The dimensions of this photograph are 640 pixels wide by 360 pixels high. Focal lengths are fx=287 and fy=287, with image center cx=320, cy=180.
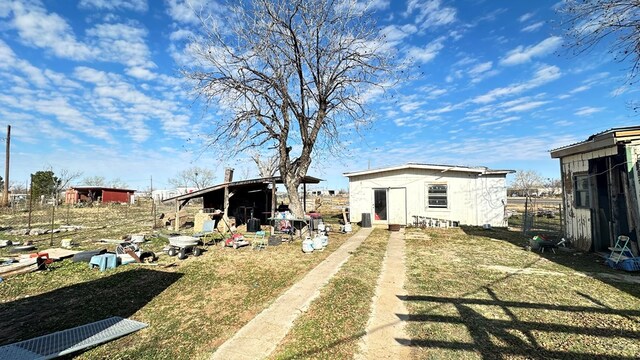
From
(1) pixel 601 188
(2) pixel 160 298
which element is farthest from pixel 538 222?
(2) pixel 160 298

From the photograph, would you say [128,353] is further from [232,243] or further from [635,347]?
[232,243]

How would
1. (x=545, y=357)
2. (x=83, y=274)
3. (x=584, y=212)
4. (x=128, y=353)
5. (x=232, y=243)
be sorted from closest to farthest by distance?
(x=545, y=357) < (x=128, y=353) < (x=83, y=274) < (x=584, y=212) < (x=232, y=243)

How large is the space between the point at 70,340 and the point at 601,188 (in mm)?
13299

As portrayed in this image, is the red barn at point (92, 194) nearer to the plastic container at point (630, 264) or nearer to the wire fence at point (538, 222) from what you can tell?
the wire fence at point (538, 222)

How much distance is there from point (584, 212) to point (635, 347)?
7325 mm

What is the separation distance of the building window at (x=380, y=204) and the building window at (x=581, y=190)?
8909 mm

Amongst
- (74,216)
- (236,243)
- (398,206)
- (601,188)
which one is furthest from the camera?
(74,216)

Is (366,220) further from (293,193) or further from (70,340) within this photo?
(70,340)

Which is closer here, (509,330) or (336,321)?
(509,330)

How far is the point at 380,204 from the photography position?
1789 centimetres

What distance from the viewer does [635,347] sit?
11.7 ft

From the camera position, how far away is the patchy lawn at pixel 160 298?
416 cm

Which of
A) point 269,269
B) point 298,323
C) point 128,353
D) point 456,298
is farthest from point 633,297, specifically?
point 128,353

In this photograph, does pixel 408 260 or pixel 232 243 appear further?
pixel 232 243
